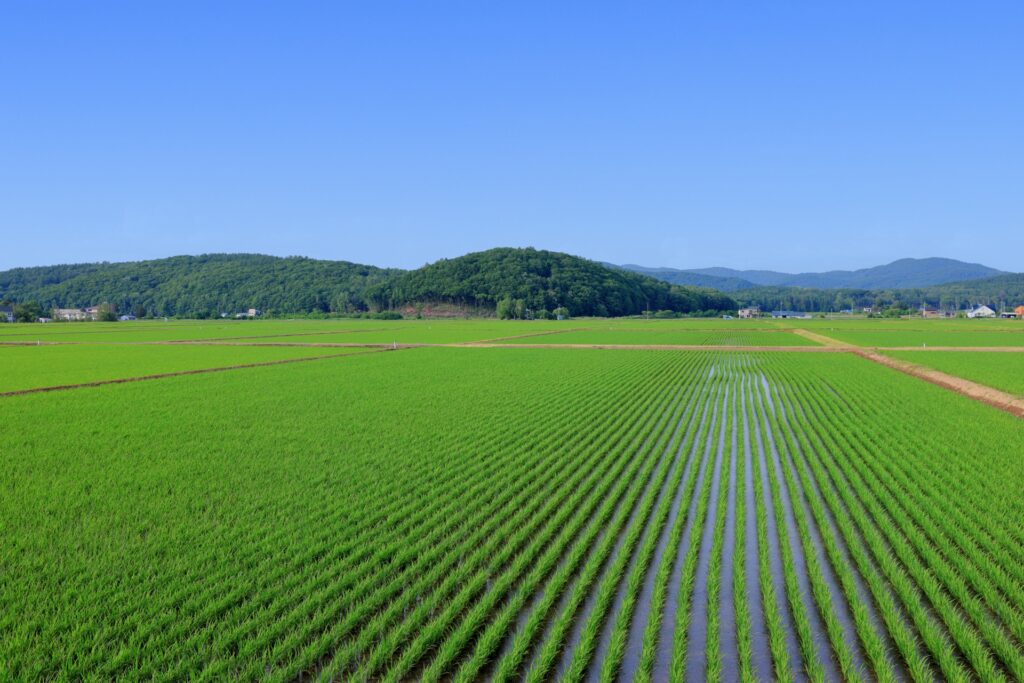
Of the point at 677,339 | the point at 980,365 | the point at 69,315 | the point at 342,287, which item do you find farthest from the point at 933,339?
the point at 69,315

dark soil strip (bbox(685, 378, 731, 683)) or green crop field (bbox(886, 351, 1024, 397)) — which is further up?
dark soil strip (bbox(685, 378, 731, 683))

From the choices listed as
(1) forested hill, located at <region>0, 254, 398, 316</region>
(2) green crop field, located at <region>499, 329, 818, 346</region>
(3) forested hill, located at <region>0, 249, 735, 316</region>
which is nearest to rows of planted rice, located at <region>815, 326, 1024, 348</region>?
(2) green crop field, located at <region>499, 329, 818, 346</region>

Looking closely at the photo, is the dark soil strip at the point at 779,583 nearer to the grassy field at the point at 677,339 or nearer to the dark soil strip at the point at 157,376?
the dark soil strip at the point at 157,376

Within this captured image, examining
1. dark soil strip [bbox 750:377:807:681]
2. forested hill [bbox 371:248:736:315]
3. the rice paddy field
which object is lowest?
dark soil strip [bbox 750:377:807:681]

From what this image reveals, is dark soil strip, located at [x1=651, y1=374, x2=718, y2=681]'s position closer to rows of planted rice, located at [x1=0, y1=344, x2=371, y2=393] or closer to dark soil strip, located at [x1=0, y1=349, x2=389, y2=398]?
dark soil strip, located at [x1=0, y1=349, x2=389, y2=398]

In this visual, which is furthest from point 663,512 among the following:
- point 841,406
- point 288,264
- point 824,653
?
point 288,264

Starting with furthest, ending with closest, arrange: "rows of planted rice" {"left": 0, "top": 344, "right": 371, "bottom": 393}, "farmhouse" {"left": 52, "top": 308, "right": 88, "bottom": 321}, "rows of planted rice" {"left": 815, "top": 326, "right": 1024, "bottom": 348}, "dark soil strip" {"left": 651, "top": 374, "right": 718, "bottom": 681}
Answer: "farmhouse" {"left": 52, "top": 308, "right": 88, "bottom": 321}
"rows of planted rice" {"left": 815, "top": 326, "right": 1024, "bottom": 348}
"rows of planted rice" {"left": 0, "top": 344, "right": 371, "bottom": 393}
"dark soil strip" {"left": 651, "top": 374, "right": 718, "bottom": 681}

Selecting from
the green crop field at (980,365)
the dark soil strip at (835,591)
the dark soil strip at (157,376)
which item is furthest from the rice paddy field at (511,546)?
the green crop field at (980,365)
